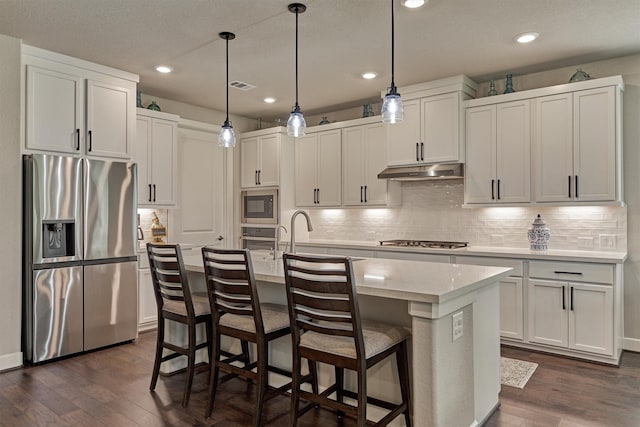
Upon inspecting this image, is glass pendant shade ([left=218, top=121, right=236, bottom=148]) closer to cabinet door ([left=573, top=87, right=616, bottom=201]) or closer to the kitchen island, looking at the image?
the kitchen island

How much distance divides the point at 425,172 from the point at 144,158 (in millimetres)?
3030

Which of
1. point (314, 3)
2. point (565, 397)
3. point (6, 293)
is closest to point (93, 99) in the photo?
point (6, 293)

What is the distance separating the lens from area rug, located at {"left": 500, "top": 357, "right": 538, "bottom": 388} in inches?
126

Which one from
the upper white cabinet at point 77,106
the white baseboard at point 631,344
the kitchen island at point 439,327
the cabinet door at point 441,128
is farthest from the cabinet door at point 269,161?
the white baseboard at point 631,344

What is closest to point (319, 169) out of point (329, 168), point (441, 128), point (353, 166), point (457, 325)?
point (329, 168)

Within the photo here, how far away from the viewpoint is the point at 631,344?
3900 millimetres

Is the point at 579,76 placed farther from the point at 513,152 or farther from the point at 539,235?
the point at 539,235

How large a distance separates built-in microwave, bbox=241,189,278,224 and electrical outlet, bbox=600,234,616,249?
3.61m

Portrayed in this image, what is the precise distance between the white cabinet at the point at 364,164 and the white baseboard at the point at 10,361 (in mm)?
3611

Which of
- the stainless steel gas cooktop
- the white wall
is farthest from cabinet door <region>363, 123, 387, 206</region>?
the white wall

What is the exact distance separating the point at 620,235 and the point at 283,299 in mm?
3126

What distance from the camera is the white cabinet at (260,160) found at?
5840mm

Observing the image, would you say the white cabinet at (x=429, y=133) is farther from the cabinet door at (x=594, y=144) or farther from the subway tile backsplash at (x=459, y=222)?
the cabinet door at (x=594, y=144)

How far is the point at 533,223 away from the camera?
4.19 m
